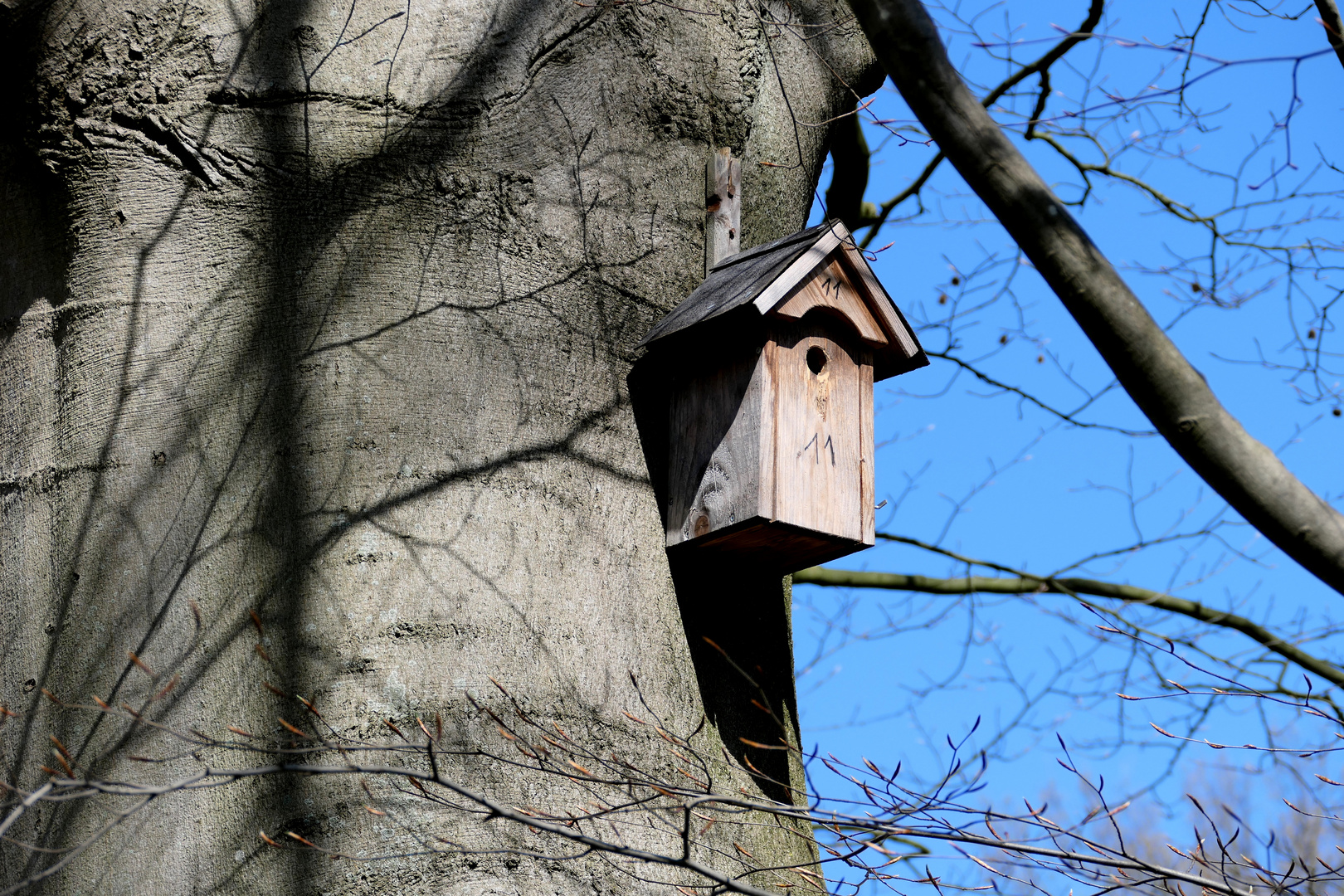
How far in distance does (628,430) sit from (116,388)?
902mm

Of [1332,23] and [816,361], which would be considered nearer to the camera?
[816,361]

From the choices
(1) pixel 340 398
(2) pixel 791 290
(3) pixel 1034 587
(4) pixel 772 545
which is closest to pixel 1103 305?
(2) pixel 791 290

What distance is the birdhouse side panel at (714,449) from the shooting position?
2305mm

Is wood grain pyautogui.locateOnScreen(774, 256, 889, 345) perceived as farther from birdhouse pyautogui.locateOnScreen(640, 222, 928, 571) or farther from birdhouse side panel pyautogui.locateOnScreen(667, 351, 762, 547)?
birdhouse side panel pyautogui.locateOnScreen(667, 351, 762, 547)

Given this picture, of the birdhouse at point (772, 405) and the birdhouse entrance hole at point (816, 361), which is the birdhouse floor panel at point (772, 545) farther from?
the birdhouse entrance hole at point (816, 361)

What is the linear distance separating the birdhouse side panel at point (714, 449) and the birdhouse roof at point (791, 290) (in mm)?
120

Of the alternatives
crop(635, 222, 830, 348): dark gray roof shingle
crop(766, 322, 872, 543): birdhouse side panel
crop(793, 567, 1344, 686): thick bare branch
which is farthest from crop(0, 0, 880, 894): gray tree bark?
crop(793, 567, 1344, 686): thick bare branch

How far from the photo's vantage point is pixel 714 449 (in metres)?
2.36

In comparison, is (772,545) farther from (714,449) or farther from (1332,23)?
(1332,23)

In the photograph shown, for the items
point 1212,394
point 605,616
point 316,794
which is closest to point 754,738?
point 605,616

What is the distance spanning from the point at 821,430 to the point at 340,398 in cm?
90

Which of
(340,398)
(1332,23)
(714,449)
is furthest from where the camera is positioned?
(1332,23)

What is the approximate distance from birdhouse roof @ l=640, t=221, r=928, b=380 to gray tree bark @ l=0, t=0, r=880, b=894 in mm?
108

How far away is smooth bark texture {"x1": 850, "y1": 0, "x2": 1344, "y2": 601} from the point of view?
1.63m
